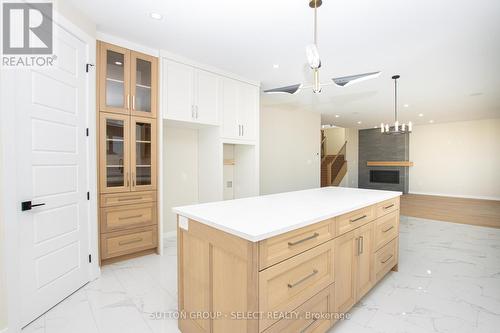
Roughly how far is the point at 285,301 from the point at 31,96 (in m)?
2.36

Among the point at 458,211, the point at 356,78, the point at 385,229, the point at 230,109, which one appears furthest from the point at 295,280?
the point at 458,211

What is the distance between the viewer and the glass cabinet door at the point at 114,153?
273 cm

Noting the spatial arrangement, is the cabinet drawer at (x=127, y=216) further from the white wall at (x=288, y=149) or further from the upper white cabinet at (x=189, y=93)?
the white wall at (x=288, y=149)

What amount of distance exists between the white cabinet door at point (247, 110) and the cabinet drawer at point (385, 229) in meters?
2.50

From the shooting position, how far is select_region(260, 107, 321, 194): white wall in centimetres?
580

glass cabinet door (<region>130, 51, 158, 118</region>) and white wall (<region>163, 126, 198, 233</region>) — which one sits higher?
glass cabinet door (<region>130, 51, 158, 118</region>)

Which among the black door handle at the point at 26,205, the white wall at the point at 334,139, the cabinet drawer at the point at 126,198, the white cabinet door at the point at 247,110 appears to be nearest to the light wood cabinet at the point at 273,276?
the black door handle at the point at 26,205

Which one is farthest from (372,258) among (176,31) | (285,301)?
(176,31)

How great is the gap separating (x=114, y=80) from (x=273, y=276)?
2.81 m

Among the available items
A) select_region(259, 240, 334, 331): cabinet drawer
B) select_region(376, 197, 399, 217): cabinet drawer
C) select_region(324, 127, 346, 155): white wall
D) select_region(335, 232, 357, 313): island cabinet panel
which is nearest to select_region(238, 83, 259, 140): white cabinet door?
select_region(376, 197, 399, 217): cabinet drawer

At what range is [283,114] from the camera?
6184 millimetres

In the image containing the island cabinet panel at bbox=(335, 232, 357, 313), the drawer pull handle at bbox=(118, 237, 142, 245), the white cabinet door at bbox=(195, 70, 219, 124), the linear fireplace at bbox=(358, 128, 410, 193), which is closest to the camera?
the island cabinet panel at bbox=(335, 232, 357, 313)

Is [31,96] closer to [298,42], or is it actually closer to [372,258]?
[298,42]

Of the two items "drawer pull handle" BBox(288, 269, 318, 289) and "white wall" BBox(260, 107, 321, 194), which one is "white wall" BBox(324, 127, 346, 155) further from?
"drawer pull handle" BBox(288, 269, 318, 289)
